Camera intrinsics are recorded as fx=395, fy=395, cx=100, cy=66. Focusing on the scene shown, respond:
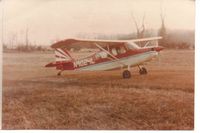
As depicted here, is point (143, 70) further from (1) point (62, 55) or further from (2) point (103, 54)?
(1) point (62, 55)

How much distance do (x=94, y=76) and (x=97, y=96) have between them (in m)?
0.14

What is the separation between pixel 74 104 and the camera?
2613mm

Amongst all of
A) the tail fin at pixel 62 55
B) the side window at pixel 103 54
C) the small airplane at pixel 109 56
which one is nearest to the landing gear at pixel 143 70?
the small airplane at pixel 109 56

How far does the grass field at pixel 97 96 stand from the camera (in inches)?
102

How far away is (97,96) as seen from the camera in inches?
103

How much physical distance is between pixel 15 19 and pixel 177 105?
3.98 ft

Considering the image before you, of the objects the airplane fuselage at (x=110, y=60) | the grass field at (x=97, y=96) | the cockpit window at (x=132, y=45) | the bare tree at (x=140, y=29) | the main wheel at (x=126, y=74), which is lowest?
the grass field at (x=97, y=96)

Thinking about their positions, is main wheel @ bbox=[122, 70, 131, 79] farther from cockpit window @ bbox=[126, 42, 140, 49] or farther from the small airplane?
cockpit window @ bbox=[126, 42, 140, 49]

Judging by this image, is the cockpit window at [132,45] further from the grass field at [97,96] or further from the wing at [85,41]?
the grass field at [97,96]

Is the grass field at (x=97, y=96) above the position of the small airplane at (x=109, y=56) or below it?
below

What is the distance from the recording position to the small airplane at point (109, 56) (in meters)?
2.63

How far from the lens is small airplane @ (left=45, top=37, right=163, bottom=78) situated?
2.63m

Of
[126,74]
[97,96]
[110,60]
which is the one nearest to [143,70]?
[126,74]

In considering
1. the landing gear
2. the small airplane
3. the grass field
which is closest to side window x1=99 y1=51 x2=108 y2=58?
the small airplane
